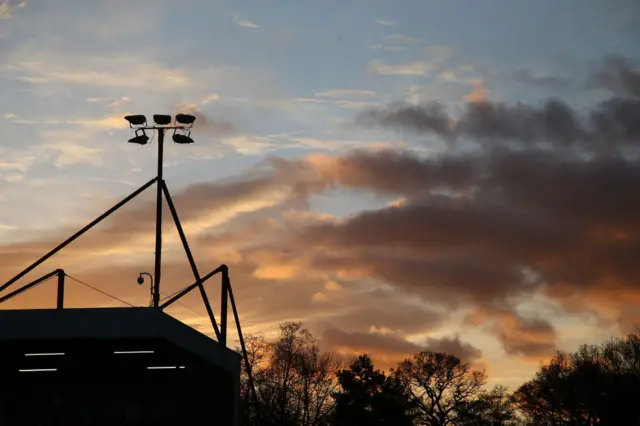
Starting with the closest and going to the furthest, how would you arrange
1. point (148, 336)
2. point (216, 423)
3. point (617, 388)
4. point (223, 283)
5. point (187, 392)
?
point (148, 336) < point (187, 392) < point (216, 423) < point (223, 283) < point (617, 388)

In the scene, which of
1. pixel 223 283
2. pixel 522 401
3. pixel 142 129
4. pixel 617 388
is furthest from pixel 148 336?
pixel 522 401

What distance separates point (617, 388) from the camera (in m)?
85.2

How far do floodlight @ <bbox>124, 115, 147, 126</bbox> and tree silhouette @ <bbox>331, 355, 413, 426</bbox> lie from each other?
59.9m

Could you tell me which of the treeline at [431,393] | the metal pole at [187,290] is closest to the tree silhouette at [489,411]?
the treeline at [431,393]

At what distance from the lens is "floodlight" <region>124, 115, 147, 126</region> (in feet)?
101

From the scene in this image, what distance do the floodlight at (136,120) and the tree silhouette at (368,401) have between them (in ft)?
196

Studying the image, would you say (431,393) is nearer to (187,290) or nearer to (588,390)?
(588,390)

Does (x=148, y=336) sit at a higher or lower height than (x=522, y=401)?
lower

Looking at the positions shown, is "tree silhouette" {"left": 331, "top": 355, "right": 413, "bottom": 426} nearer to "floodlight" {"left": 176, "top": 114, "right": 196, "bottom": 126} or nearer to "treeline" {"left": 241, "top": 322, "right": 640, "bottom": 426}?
"treeline" {"left": 241, "top": 322, "right": 640, "bottom": 426}

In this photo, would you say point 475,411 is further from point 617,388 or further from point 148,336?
point 148,336

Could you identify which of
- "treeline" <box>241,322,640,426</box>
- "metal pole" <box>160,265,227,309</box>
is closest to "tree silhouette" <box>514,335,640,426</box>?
"treeline" <box>241,322,640,426</box>

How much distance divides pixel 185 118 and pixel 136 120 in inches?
54.6

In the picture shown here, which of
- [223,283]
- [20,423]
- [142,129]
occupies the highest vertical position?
[142,129]

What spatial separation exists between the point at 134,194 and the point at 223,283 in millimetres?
5677
